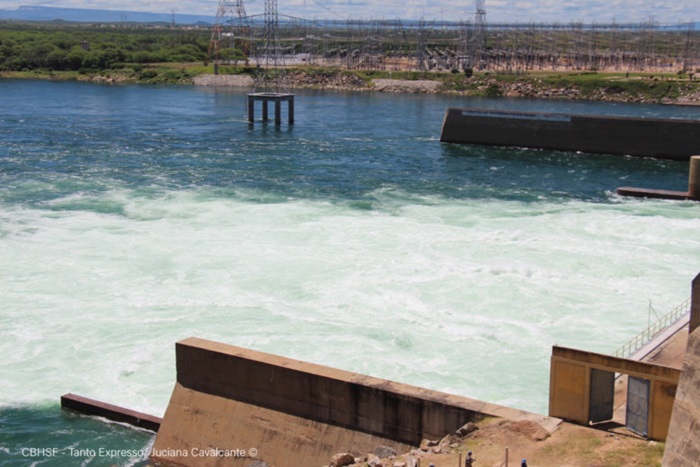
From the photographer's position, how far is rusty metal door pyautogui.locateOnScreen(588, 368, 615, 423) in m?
14.1

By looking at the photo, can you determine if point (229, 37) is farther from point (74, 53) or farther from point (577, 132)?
point (577, 132)

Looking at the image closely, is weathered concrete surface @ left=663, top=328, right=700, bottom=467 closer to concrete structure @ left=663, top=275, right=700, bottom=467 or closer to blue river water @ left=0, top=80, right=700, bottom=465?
concrete structure @ left=663, top=275, right=700, bottom=467

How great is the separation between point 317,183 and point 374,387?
101ft

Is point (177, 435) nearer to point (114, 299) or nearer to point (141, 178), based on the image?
point (114, 299)

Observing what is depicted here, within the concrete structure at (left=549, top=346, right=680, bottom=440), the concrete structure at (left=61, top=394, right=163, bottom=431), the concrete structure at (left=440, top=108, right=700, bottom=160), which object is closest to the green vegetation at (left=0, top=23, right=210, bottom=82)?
the concrete structure at (left=440, top=108, right=700, bottom=160)

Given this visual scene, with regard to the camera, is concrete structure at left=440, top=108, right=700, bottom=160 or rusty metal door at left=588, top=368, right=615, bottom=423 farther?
concrete structure at left=440, top=108, right=700, bottom=160

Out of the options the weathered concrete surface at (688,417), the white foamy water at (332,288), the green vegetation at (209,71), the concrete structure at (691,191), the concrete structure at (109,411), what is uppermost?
the green vegetation at (209,71)

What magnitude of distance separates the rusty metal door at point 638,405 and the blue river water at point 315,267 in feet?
15.5

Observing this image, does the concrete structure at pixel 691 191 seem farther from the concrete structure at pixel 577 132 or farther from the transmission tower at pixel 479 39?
the transmission tower at pixel 479 39

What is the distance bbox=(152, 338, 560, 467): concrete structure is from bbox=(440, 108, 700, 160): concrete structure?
43529mm

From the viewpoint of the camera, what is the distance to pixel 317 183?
149 ft

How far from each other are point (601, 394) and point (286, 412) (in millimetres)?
5227

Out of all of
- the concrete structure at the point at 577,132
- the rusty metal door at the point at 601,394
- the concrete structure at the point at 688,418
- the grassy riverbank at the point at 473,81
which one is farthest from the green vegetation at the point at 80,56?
the concrete structure at the point at 688,418

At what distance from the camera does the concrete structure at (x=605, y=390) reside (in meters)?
13.5
